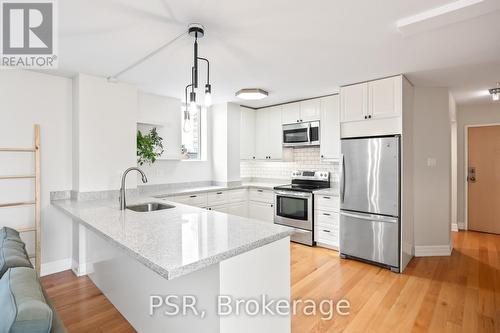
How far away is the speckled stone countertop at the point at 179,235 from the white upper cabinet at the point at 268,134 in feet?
9.24

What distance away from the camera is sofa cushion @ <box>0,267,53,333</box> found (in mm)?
833

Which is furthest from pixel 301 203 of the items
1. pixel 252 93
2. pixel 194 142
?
pixel 194 142

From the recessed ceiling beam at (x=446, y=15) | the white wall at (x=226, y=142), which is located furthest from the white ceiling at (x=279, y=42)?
the white wall at (x=226, y=142)

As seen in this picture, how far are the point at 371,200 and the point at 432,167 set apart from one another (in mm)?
1287

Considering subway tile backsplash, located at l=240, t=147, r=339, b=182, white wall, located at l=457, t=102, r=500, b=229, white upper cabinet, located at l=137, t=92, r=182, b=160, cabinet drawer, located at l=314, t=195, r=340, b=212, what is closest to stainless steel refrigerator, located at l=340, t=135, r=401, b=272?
cabinet drawer, located at l=314, t=195, r=340, b=212

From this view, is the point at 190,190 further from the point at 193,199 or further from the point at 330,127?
the point at 330,127

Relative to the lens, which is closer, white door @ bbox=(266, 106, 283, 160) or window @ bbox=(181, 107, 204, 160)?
window @ bbox=(181, 107, 204, 160)

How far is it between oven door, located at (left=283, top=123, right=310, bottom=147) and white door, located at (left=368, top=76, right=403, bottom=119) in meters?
1.21

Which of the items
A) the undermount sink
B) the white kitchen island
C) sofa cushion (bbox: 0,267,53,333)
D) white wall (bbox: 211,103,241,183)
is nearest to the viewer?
sofa cushion (bbox: 0,267,53,333)

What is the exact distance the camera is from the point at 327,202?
392 centimetres

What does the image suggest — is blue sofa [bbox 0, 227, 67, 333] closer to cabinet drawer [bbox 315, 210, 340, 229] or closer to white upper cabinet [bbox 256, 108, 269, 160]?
cabinet drawer [bbox 315, 210, 340, 229]

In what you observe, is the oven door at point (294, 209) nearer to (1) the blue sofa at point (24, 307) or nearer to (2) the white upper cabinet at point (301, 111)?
(2) the white upper cabinet at point (301, 111)

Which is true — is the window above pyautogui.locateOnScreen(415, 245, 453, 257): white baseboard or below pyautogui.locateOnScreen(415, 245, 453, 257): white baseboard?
above

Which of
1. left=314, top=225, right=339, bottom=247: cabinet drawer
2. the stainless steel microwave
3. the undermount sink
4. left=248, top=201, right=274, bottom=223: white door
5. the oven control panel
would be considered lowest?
left=314, top=225, right=339, bottom=247: cabinet drawer
